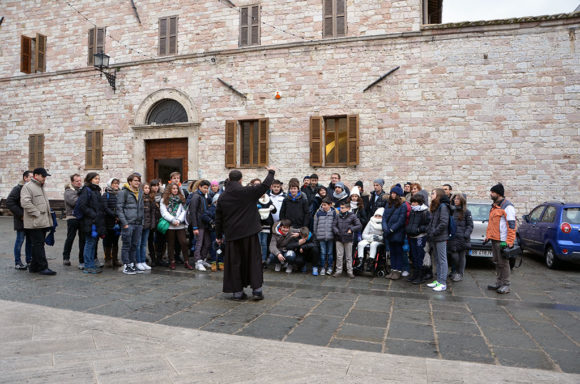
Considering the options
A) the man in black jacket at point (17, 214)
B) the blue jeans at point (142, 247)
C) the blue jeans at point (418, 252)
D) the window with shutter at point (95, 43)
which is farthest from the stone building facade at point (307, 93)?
the man in black jacket at point (17, 214)

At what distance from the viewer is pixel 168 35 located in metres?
15.4

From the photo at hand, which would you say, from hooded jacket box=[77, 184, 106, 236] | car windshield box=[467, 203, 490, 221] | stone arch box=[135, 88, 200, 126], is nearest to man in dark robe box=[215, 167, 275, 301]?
hooded jacket box=[77, 184, 106, 236]

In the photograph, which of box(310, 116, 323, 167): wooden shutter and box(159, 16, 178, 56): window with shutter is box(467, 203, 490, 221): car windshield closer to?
box(310, 116, 323, 167): wooden shutter

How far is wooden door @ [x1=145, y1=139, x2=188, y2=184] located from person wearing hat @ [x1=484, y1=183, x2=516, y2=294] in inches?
460

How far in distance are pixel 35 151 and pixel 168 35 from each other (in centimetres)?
807

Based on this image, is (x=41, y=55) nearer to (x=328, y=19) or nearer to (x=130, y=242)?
(x=328, y=19)

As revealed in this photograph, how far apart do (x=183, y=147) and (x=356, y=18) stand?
8063mm

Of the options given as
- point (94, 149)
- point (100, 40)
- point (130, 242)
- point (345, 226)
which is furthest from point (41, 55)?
point (345, 226)

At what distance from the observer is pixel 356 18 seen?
44.0 ft

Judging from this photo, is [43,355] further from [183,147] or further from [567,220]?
[183,147]

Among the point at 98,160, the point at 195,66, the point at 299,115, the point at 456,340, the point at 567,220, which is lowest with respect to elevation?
the point at 456,340

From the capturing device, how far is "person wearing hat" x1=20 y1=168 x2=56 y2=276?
6938mm

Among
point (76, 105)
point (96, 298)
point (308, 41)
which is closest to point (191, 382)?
point (96, 298)

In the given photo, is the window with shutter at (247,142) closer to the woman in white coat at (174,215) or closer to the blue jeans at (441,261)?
the woman in white coat at (174,215)
